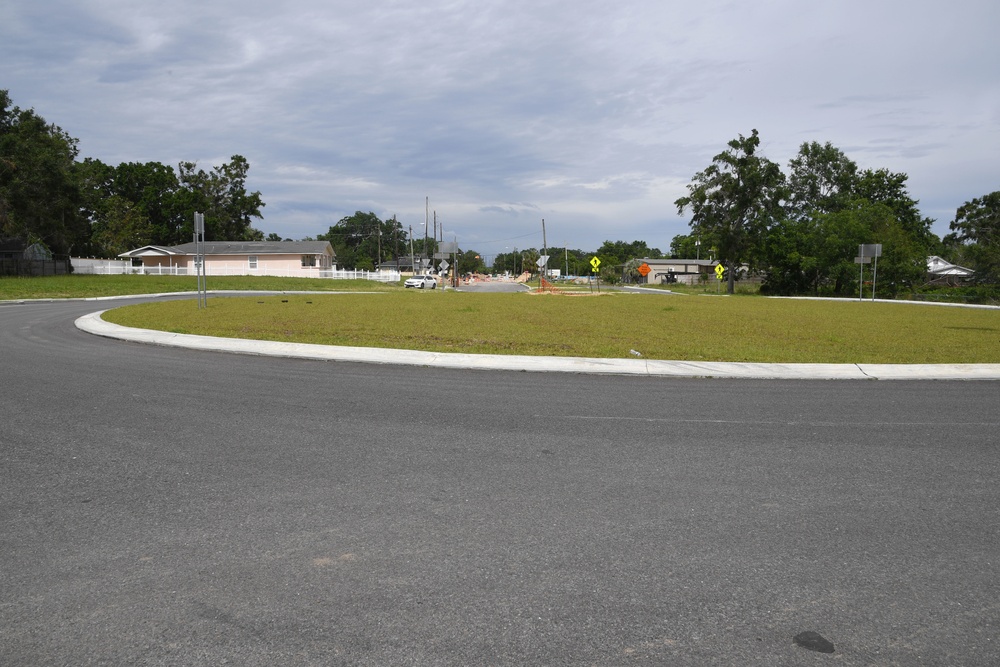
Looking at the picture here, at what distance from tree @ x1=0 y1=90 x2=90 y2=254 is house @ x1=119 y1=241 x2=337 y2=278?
16.0 metres

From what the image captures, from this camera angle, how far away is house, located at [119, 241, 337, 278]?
262 feet

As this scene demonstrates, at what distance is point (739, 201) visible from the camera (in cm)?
7562

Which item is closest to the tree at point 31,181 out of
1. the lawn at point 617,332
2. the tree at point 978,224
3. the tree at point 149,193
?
the tree at point 149,193

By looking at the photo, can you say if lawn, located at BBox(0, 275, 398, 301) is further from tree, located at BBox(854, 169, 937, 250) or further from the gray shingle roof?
tree, located at BBox(854, 169, 937, 250)

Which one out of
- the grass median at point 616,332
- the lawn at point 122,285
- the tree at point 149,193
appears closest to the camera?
the grass median at point 616,332

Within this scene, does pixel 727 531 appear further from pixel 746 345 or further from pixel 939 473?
pixel 746 345

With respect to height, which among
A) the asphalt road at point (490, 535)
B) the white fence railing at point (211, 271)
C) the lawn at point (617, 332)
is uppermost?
the white fence railing at point (211, 271)

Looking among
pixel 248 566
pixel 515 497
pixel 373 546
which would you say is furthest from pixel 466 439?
pixel 248 566

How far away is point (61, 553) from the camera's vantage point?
434 centimetres

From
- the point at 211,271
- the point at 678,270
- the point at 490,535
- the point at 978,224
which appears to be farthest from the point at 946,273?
the point at 490,535

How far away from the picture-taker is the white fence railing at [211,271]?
213ft

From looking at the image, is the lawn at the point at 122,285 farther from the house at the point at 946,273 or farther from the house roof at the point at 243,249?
the house at the point at 946,273

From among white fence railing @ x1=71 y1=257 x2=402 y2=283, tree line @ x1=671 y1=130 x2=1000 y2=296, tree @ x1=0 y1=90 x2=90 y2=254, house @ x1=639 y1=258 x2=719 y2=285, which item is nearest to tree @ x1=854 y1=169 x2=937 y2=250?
tree line @ x1=671 y1=130 x2=1000 y2=296

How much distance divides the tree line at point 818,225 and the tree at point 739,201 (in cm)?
11
